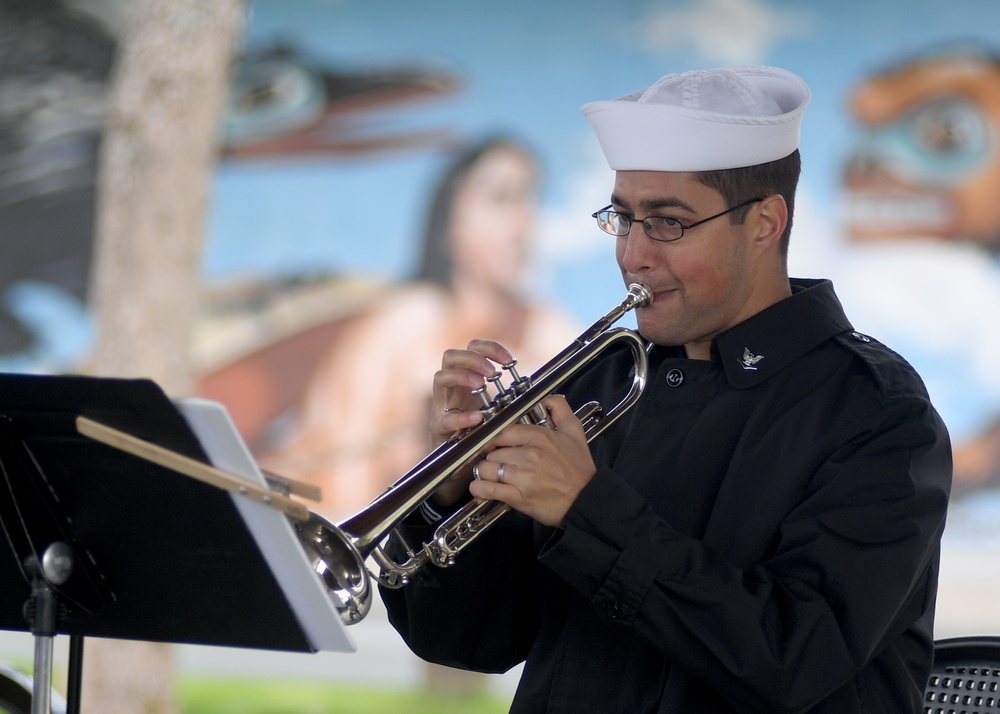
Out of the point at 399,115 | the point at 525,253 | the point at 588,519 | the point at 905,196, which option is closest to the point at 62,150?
the point at 399,115

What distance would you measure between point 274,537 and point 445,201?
18.9 feet

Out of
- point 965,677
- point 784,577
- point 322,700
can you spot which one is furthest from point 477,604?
point 322,700

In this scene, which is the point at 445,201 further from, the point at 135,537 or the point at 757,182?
the point at 135,537

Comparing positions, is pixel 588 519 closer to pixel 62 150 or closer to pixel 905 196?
pixel 905 196

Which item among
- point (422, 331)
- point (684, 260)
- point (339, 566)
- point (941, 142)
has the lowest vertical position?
point (339, 566)

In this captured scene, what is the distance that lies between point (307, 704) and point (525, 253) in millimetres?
3106

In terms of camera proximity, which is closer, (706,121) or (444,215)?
(706,121)

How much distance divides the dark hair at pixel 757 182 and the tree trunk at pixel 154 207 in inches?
153

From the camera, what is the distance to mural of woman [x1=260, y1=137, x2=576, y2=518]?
7.34 metres

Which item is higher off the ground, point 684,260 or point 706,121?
point 706,121

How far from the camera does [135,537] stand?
2.00m

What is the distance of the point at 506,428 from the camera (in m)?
2.29

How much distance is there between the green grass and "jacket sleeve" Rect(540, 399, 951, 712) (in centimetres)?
513

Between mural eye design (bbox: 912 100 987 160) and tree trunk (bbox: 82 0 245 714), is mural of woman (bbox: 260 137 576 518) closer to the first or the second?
tree trunk (bbox: 82 0 245 714)
